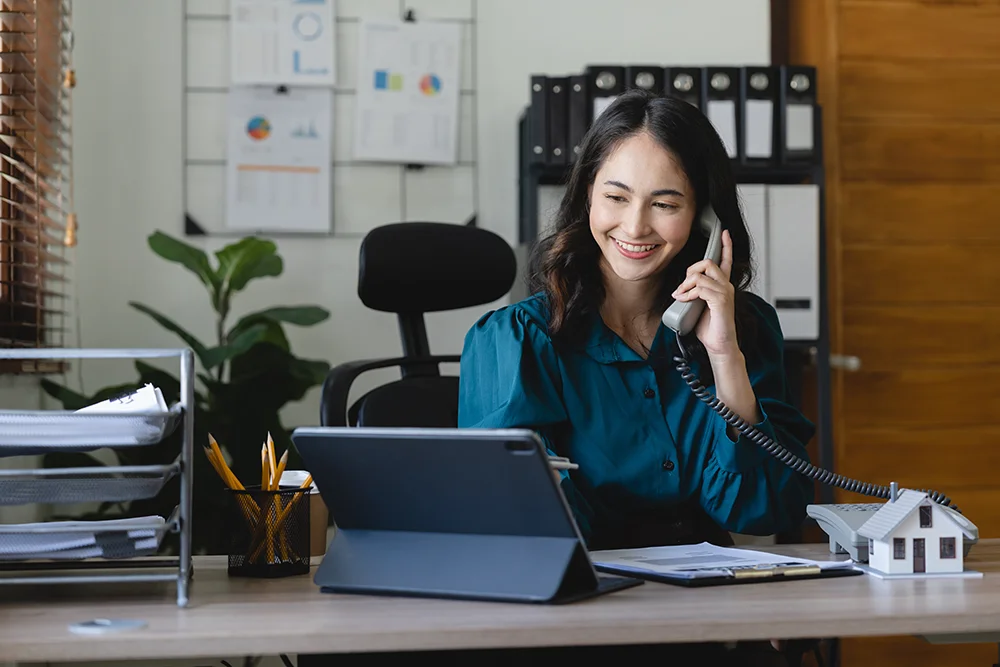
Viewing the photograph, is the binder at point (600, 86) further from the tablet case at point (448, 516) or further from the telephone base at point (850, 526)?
the tablet case at point (448, 516)

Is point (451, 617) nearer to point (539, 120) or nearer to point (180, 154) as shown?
point (539, 120)

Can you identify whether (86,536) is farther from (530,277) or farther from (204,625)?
(530,277)

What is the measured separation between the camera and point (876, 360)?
300cm

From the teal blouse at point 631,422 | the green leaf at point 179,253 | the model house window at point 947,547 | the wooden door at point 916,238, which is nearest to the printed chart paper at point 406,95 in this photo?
the green leaf at point 179,253

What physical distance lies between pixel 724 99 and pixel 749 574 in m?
1.89

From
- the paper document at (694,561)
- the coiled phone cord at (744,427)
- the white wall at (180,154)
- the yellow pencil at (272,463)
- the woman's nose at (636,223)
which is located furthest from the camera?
the white wall at (180,154)

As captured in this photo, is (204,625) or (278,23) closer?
(204,625)

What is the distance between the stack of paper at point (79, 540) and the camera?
3.26ft

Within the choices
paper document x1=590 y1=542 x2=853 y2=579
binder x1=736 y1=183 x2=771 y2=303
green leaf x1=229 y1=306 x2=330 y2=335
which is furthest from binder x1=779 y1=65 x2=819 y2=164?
paper document x1=590 y1=542 x2=853 y2=579

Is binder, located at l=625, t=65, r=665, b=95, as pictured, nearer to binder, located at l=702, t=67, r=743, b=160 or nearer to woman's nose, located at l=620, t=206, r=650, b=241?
binder, located at l=702, t=67, r=743, b=160

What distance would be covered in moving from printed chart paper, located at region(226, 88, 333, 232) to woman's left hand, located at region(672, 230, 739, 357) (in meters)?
1.69

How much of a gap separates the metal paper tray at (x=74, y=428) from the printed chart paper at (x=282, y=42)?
210cm

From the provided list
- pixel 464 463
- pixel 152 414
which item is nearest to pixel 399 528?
pixel 464 463

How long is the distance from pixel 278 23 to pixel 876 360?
6.20ft
